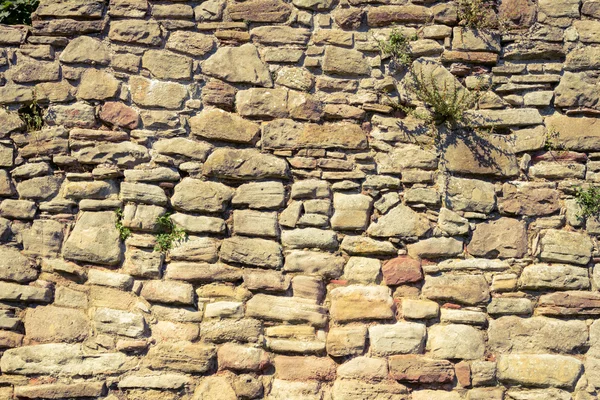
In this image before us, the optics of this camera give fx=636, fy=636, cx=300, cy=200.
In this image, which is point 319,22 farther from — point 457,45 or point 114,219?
point 114,219

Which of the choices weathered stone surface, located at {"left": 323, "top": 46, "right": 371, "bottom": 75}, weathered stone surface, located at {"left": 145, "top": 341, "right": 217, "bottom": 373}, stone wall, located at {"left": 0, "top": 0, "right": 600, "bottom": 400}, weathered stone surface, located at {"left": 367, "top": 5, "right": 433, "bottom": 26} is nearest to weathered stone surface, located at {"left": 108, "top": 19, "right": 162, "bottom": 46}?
stone wall, located at {"left": 0, "top": 0, "right": 600, "bottom": 400}

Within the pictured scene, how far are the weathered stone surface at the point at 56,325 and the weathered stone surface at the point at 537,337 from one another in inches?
90.3

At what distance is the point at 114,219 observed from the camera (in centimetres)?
370

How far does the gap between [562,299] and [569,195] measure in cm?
61

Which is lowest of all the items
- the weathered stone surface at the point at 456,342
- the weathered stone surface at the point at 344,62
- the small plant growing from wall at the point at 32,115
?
the weathered stone surface at the point at 456,342

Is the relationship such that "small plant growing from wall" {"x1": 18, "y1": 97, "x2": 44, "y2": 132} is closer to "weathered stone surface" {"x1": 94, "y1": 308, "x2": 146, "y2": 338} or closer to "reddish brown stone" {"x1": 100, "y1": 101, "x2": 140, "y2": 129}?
"reddish brown stone" {"x1": 100, "y1": 101, "x2": 140, "y2": 129}

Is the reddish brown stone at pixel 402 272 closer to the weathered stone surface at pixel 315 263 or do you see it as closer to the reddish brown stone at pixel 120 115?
the weathered stone surface at pixel 315 263

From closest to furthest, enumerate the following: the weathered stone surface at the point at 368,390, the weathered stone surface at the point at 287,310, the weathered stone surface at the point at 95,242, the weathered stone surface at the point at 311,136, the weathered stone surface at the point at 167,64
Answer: the weathered stone surface at the point at 368,390 → the weathered stone surface at the point at 287,310 → the weathered stone surface at the point at 95,242 → the weathered stone surface at the point at 311,136 → the weathered stone surface at the point at 167,64

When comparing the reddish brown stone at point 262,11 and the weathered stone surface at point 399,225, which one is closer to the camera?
the weathered stone surface at point 399,225

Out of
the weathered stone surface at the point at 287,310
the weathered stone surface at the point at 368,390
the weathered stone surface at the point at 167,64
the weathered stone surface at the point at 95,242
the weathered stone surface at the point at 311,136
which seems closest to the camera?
the weathered stone surface at the point at 368,390

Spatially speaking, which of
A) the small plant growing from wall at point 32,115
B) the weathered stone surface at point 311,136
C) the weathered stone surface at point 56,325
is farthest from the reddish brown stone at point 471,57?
the weathered stone surface at point 56,325

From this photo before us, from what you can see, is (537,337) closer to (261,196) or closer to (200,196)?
(261,196)

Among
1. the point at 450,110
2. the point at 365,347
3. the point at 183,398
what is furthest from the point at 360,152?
the point at 183,398

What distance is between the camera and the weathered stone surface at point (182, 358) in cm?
348
